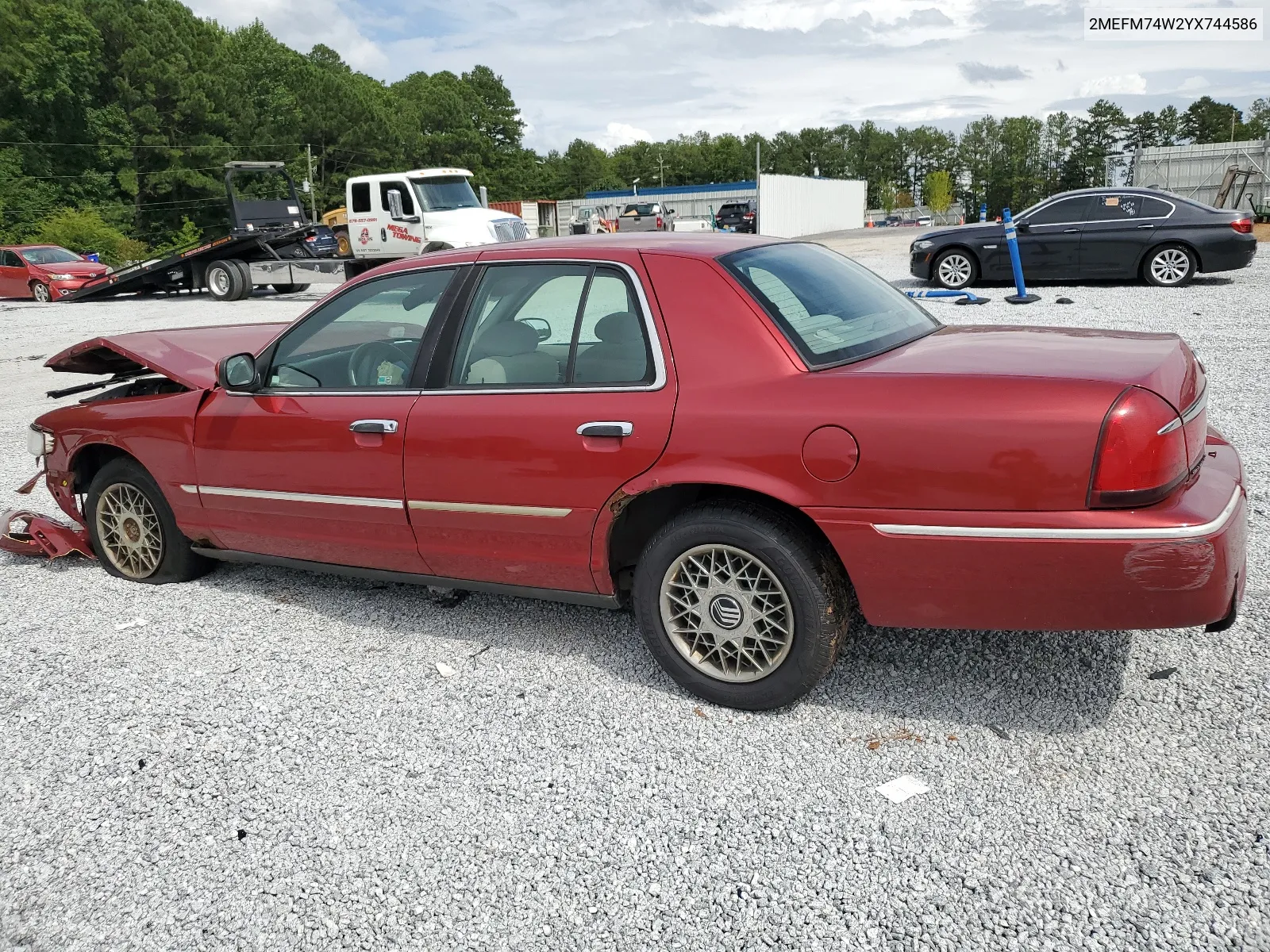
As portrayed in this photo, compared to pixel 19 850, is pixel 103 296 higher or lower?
higher

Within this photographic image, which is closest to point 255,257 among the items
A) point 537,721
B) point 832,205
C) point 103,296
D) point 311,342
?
point 103,296

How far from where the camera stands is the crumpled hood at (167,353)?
4.62 m

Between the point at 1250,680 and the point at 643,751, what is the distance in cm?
207

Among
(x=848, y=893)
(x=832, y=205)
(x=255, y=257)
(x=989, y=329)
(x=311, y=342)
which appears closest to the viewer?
(x=848, y=893)

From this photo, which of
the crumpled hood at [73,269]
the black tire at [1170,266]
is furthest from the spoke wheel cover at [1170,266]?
the crumpled hood at [73,269]

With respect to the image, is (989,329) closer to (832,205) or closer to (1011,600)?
(1011,600)

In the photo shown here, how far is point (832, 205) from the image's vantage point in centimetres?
7031

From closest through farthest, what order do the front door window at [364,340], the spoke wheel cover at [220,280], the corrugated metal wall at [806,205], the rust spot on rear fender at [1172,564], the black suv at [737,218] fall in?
1. the rust spot on rear fender at [1172,564]
2. the front door window at [364,340]
3. the spoke wheel cover at [220,280]
4. the black suv at [737,218]
5. the corrugated metal wall at [806,205]

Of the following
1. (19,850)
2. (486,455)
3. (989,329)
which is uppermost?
(989,329)

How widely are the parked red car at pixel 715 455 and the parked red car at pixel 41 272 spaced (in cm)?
2342

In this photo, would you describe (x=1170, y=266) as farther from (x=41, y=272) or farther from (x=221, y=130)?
(x=221, y=130)

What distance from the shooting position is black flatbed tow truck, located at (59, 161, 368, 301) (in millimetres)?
20688

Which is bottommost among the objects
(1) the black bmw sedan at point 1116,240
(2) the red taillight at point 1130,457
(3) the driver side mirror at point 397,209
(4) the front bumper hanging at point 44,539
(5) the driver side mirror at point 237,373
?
(4) the front bumper hanging at point 44,539

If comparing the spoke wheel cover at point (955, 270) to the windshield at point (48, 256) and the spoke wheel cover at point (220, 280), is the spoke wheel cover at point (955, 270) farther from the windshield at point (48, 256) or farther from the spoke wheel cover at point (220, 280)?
the windshield at point (48, 256)
